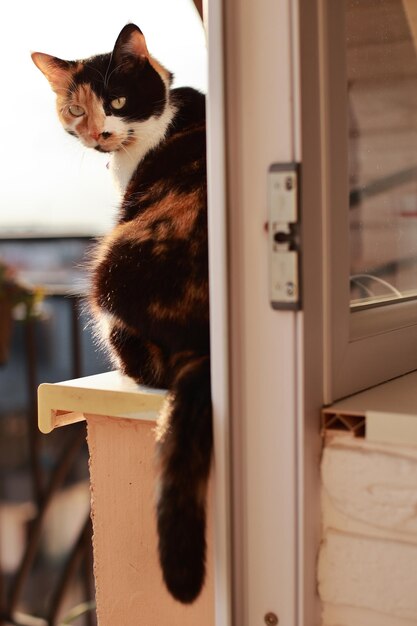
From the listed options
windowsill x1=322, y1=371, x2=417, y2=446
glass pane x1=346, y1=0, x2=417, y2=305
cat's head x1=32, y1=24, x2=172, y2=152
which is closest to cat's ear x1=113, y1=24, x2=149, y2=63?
cat's head x1=32, y1=24, x2=172, y2=152

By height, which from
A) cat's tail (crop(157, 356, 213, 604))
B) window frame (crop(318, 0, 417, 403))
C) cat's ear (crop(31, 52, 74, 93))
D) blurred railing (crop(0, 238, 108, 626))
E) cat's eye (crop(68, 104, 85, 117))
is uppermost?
cat's ear (crop(31, 52, 74, 93))

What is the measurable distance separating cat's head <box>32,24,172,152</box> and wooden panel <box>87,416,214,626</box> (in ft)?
1.52

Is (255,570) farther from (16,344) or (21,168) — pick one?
(16,344)

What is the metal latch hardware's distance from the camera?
67 cm

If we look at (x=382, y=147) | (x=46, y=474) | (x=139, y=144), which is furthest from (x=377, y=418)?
(x=46, y=474)

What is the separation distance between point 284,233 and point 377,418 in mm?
213

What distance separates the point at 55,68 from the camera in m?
1.18

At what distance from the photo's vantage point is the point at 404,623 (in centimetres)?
72

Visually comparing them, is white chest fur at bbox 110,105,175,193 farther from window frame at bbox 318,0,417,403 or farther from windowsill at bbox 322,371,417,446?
windowsill at bbox 322,371,417,446

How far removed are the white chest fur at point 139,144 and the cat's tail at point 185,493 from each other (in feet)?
1.58

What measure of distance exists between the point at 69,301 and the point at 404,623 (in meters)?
1.86

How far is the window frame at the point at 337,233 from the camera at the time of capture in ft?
2.39

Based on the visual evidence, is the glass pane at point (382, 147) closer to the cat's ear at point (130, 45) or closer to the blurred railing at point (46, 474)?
the cat's ear at point (130, 45)

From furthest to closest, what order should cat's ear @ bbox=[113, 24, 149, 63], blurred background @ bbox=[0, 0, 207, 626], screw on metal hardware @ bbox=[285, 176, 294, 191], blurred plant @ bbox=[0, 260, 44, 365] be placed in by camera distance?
1. blurred plant @ bbox=[0, 260, 44, 365]
2. blurred background @ bbox=[0, 0, 207, 626]
3. cat's ear @ bbox=[113, 24, 149, 63]
4. screw on metal hardware @ bbox=[285, 176, 294, 191]
